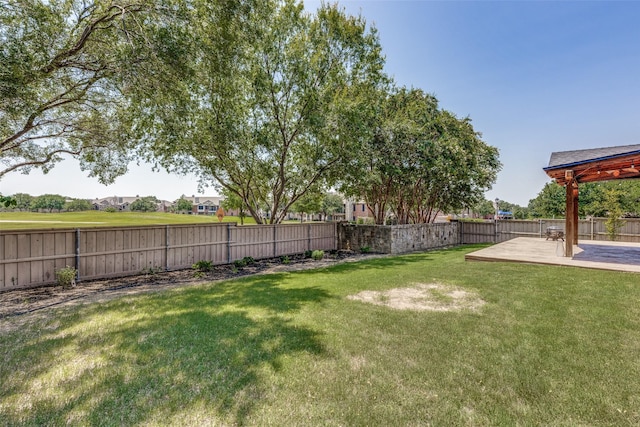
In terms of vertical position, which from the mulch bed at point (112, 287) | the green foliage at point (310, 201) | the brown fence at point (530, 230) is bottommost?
the mulch bed at point (112, 287)

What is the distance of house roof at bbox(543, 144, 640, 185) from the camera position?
7785 mm

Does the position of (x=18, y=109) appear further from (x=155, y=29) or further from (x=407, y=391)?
(x=407, y=391)

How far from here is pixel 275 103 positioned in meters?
12.0

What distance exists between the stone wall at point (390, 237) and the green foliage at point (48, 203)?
56.0m

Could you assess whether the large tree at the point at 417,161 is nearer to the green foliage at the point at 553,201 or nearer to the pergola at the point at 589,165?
the pergola at the point at 589,165

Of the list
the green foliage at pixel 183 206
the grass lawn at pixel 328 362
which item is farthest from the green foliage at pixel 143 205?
the grass lawn at pixel 328 362

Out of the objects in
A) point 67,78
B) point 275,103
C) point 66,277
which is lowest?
point 66,277

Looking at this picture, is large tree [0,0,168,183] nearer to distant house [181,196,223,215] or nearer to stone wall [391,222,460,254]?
stone wall [391,222,460,254]

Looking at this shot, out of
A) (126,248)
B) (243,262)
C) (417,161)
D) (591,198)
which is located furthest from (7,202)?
(591,198)

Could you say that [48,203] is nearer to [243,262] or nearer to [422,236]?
[243,262]

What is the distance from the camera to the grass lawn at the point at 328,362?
2469 mm

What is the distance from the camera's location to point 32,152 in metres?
10.2

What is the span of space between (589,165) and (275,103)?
1085cm

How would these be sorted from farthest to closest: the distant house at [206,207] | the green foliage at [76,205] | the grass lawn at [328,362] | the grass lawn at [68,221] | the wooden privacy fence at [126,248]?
the distant house at [206,207] → the green foliage at [76,205] → the grass lawn at [68,221] → the wooden privacy fence at [126,248] → the grass lawn at [328,362]
